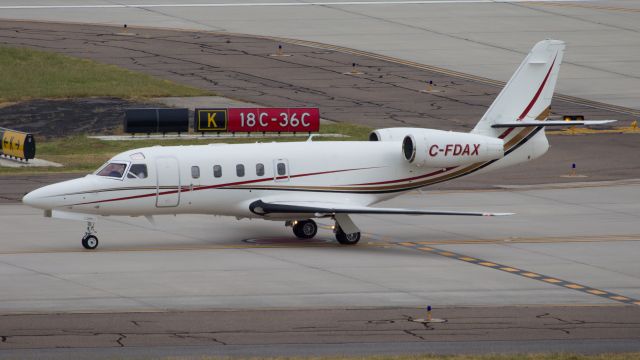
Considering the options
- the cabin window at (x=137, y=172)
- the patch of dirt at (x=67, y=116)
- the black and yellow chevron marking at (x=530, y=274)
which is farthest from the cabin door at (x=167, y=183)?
the patch of dirt at (x=67, y=116)

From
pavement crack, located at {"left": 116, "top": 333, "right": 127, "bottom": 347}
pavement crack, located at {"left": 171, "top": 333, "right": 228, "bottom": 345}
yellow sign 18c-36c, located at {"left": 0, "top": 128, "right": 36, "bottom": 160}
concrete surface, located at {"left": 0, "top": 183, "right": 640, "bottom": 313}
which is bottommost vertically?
pavement crack, located at {"left": 116, "top": 333, "right": 127, "bottom": 347}

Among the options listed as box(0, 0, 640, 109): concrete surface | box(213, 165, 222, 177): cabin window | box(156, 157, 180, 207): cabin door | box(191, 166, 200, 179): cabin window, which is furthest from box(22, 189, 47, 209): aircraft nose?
box(0, 0, 640, 109): concrete surface

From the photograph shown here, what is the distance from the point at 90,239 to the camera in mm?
37188

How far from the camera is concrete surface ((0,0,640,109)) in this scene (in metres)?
79.9

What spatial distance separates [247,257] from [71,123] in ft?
96.9

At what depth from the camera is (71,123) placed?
63906 millimetres

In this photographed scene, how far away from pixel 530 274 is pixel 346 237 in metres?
6.22

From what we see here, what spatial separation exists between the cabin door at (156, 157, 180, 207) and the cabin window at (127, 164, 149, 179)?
37cm

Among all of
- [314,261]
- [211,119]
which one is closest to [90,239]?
[314,261]

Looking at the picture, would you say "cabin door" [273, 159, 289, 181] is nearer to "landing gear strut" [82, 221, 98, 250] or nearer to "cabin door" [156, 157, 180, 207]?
"cabin door" [156, 157, 180, 207]

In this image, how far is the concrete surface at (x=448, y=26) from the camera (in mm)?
79938

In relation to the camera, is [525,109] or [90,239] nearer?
[90,239]

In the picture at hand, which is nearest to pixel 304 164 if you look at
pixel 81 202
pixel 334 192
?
pixel 334 192

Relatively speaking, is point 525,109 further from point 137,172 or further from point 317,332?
point 317,332
